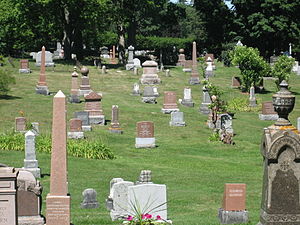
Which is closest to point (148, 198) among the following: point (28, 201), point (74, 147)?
point (28, 201)

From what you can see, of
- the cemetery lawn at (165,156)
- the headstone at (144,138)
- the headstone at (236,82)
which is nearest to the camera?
the cemetery lawn at (165,156)

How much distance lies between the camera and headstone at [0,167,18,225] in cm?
1326

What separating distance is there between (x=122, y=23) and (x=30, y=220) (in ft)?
151

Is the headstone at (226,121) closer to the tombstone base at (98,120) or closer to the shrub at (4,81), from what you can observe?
the tombstone base at (98,120)

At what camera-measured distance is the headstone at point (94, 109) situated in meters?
32.7

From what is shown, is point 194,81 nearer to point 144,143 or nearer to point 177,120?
point 177,120

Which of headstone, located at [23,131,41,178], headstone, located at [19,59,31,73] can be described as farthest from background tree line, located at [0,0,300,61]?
headstone, located at [23,131,41,178]

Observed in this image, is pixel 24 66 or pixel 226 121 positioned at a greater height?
pixel 24 66

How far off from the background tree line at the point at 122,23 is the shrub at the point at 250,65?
1560 centimetres

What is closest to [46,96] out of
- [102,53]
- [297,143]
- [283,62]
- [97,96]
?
[97,96]

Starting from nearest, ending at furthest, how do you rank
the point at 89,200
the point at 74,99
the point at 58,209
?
the point at 58,209, the point at 89,200, the point at 74,99

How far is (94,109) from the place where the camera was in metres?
33.0

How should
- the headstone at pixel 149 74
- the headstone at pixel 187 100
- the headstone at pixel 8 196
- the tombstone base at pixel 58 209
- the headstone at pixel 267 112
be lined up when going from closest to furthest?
the headstone at pixel 8 196 < the tombstone base at pixel 58 209 < the headstone at pixel 267 112 < the headstone at pixel 187 100 < the headstone at pixel 149 74

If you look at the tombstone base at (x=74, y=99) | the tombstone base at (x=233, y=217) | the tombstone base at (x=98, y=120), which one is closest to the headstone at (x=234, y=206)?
the tombstone base at (x=233, y=217)
